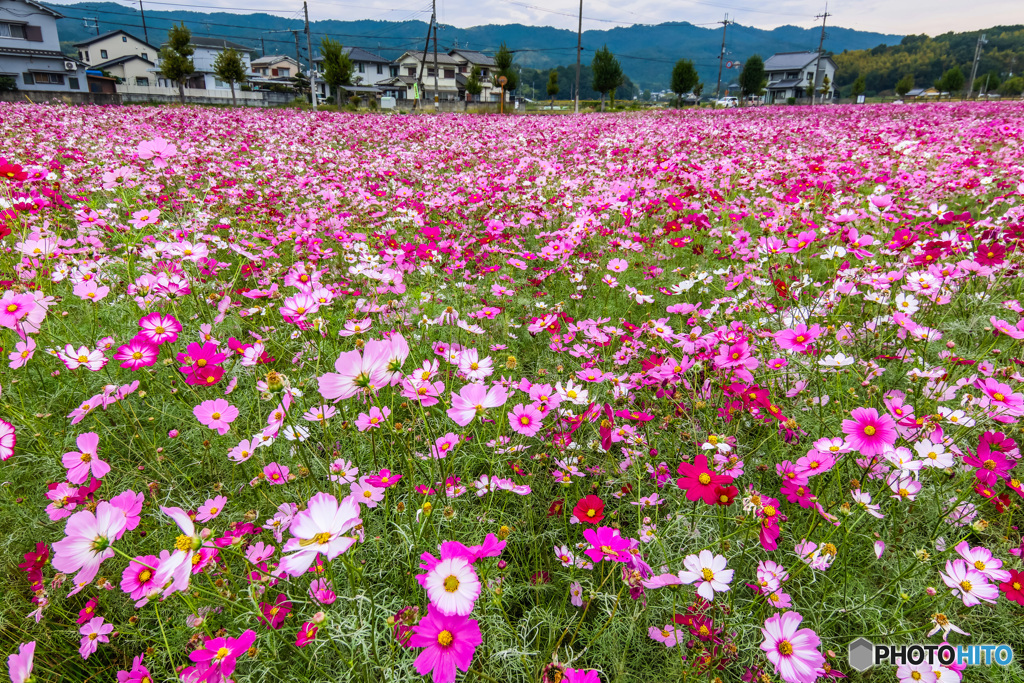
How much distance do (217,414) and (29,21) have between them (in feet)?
202

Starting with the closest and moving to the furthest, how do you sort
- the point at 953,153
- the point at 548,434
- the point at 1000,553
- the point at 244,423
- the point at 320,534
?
the point at 320,534
the point at 1000,553
the point at 548,434
the point at 244,423
the point at 953,153

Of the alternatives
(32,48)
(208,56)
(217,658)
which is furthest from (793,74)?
(217,658)

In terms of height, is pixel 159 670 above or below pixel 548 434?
below

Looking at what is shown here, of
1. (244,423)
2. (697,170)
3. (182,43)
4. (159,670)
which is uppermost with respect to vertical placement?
(182,43)

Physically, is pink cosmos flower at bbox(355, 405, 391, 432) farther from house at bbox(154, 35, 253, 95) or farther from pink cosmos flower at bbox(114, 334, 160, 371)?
house at bbox(154, 35, 253, 95)

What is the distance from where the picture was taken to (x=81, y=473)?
1276 mm

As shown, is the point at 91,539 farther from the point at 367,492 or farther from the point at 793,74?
the point at 793,74

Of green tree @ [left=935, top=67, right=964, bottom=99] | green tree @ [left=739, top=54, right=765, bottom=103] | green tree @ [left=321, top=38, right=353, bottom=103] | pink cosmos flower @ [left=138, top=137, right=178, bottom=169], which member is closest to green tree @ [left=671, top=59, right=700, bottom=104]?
green tree @ [left=739, top=54, right=765, bottom=103]

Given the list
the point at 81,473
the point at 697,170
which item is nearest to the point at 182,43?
the point at 697,170

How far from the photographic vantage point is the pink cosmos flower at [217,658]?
878 millimetres

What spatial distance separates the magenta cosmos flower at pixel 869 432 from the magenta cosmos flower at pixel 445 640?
0.95m

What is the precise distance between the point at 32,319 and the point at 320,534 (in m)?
1.56

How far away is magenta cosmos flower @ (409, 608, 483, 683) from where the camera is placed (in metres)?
0.75

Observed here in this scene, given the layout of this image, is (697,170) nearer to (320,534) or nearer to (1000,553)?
(1000,553)
